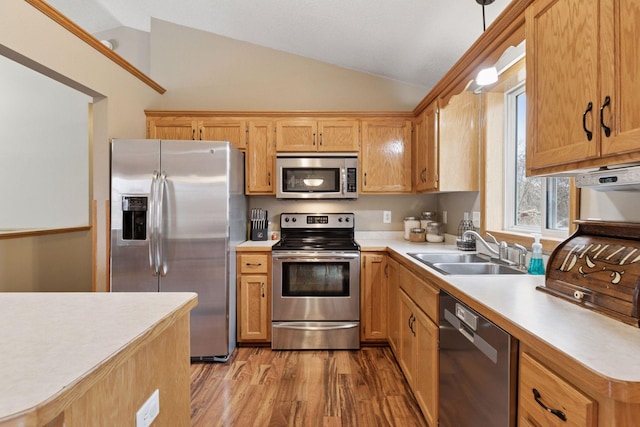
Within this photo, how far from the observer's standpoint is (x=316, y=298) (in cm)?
277

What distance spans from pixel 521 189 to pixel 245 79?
2.75 metres

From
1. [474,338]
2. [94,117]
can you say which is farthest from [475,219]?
[94,117]

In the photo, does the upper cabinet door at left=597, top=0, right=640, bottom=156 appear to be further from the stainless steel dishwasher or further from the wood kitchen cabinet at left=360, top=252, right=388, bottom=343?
the wood kitchen cabinet at left=360, top=252, right=388, bottom=343

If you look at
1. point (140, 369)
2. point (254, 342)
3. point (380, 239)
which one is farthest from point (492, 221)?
point (140, 369)

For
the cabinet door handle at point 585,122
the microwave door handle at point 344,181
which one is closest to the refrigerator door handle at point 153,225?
the microwave door handle at point 344,181

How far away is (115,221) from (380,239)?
7.69 ft

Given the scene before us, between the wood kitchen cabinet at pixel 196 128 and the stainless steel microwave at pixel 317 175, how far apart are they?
48 cm

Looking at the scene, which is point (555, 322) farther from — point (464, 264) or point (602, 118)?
point (464, 264)

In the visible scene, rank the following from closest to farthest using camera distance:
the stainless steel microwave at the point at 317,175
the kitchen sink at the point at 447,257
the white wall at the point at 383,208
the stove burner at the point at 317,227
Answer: the kitchen sink at the point at 447,257 < the stainless steel microwave at the point at 317,175 < the stove burner at the point at 317,227 < the white wall at the point at 383,208

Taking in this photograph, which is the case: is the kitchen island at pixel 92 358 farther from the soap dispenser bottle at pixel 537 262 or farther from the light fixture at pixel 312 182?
the light fixture at pixel 312 182

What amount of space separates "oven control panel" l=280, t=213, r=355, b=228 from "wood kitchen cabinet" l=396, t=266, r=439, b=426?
1064 mm

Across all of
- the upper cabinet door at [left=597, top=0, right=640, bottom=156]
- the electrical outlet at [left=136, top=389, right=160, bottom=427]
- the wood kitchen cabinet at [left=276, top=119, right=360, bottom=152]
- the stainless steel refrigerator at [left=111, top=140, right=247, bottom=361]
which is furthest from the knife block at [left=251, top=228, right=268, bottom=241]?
the upper cabinet door at [left=597, top=0, right=640, bottom=156]

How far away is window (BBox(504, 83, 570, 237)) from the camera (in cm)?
195

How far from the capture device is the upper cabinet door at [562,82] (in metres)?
1.02
